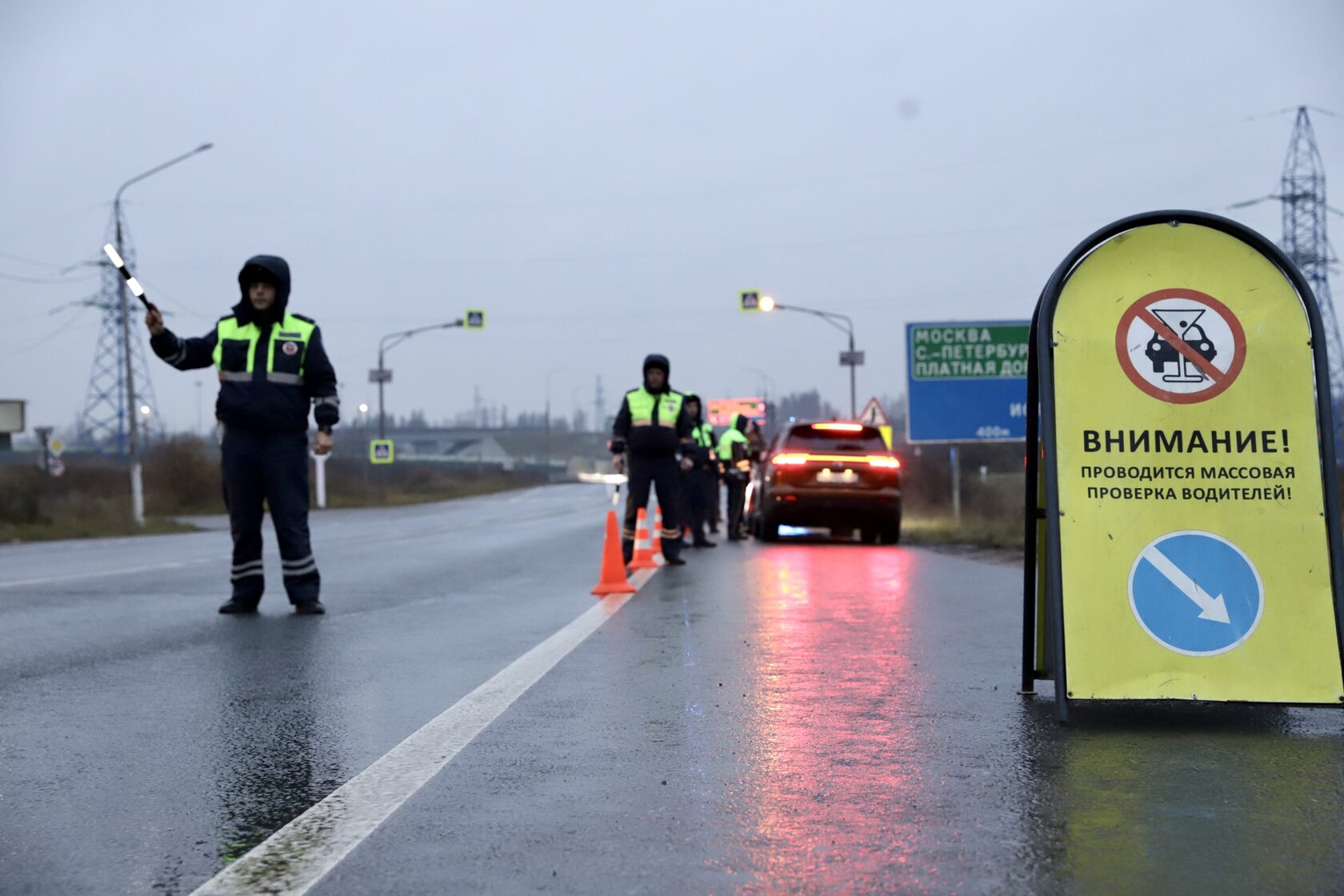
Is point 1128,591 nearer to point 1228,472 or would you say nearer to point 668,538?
point 1228,472

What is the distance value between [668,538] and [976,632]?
21.1 ft

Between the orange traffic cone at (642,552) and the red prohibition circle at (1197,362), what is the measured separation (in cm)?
868

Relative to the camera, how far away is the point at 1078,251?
5.54 m

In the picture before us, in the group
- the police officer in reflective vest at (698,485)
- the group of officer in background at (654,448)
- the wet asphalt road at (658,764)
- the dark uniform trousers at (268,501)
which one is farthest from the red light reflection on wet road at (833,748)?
the police officer in reflective vest at (698,485)

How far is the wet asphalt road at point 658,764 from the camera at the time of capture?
3562 mm

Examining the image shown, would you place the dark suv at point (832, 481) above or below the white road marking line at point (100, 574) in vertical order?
above

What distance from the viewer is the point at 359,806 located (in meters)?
4.19

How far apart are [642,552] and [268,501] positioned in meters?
5.61

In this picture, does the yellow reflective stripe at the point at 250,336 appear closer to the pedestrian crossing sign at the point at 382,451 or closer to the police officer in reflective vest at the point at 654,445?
the police officer in reflective vest at the point at 654,445

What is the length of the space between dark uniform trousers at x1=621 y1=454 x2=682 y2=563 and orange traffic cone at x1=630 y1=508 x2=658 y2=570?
0.09 meters

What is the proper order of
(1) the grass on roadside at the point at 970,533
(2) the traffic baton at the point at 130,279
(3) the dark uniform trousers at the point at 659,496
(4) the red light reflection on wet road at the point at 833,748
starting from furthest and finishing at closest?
(1) the grass on roadside at the point at 970,533 → (3) the dark uniform trousers at the point at 659,496 → (2) the traffic baton at the point at 130,279 → (4) the red light reflection on wet road at the point at 833,748

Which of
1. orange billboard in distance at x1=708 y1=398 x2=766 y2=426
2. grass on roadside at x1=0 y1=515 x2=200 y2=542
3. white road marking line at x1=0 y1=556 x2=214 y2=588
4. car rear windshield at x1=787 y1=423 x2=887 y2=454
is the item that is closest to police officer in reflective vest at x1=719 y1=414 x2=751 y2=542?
car rear windshield at x1=787 y1=423 x2=887 y2=454

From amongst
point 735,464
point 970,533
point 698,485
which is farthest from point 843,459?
point 735,464

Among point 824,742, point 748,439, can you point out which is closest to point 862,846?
point 824,742
